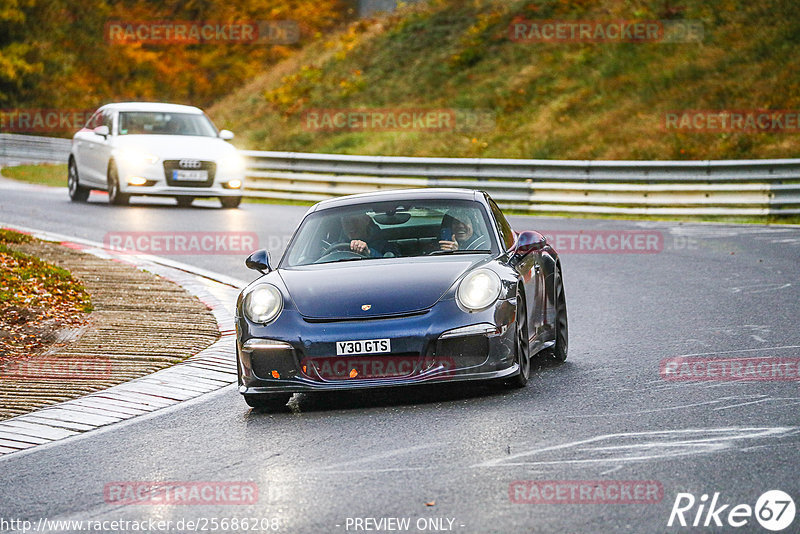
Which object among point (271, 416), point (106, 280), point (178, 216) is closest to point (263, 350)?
point (271, 416)

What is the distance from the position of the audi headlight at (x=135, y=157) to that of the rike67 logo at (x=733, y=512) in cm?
1766

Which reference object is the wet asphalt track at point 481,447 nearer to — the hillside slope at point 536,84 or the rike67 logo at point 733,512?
the rike67 logo at point 733,512

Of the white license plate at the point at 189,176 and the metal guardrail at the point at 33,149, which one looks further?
the metal guardrail at the point at 33,149

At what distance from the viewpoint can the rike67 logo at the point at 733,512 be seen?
5031mm

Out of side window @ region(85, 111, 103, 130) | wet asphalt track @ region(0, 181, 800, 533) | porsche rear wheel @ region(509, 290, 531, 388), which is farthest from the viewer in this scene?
side window @ region(85, 111, 103, 130)

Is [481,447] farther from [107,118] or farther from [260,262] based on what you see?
[107,118]

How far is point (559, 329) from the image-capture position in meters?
9.22

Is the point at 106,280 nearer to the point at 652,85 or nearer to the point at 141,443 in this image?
the point at 141,443

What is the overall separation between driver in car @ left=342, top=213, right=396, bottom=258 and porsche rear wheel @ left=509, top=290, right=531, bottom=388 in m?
1.02

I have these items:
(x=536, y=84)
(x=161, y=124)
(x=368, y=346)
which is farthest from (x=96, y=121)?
(x=368, y=346)

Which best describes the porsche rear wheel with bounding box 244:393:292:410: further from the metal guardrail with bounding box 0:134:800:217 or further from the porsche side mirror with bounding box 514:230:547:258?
the metal guardrail with bounding box 0:134:800:217

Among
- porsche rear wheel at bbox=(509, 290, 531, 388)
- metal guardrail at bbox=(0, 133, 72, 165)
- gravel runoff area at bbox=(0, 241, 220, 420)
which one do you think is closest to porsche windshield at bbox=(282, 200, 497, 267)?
porsche rear wheel at bbox=(509, 290, 531, 388)

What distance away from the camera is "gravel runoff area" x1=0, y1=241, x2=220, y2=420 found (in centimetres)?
874

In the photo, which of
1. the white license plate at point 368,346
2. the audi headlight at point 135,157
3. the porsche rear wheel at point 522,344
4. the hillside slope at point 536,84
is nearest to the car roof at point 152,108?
the audi headlight at point 135,157
